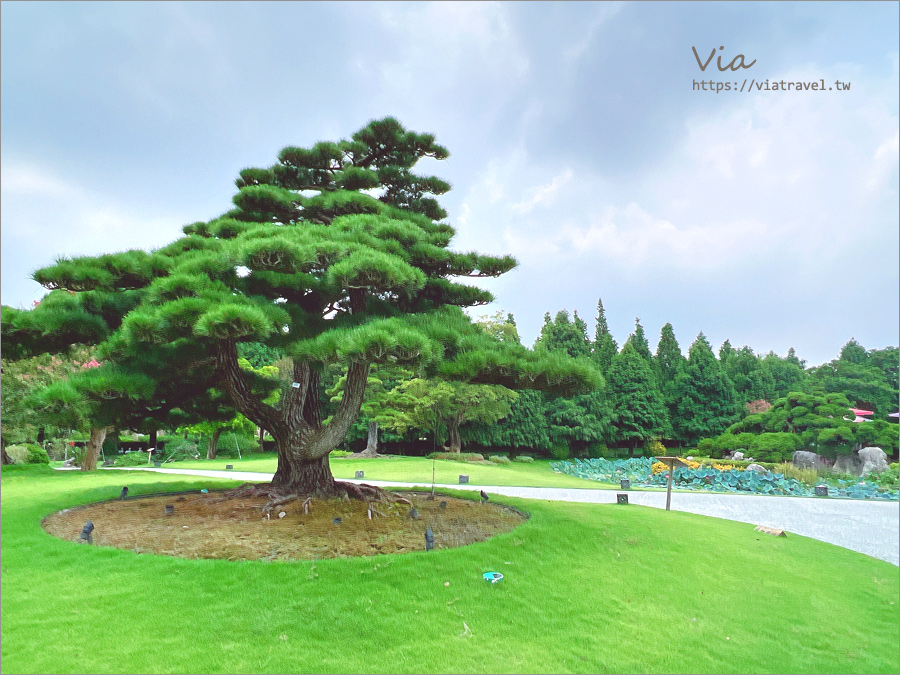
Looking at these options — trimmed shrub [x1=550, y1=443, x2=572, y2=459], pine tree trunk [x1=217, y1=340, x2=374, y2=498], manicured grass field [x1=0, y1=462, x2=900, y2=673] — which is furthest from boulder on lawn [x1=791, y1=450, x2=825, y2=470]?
pine tree trunk [x1=217, y1=340, x2=374, y2=498]

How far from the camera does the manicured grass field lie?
3.17 m

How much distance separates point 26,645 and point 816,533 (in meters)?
10.9

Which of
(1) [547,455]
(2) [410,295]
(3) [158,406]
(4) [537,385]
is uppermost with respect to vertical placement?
(2) [410,295]

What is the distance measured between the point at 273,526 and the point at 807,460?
2119 cm

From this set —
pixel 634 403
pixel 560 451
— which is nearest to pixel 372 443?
pixel 560 451

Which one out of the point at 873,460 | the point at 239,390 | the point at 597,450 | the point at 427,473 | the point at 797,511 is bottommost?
the point at 427,473

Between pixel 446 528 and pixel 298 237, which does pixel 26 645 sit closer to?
pixel 298 237

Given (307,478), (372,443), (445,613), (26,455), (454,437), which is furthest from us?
(454,437)

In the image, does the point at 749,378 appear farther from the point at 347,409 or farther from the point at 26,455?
the point at 26,455

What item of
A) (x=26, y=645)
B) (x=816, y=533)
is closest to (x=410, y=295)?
(x=26, y=645)

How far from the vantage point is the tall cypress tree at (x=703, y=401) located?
96.1 feet

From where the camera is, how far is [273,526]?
609 centimetres

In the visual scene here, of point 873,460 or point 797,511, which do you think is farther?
point 873,460

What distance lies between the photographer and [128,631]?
328 cm
